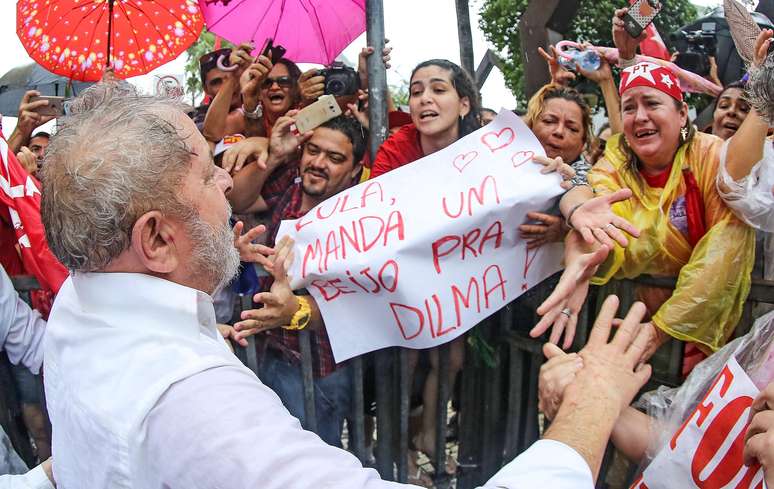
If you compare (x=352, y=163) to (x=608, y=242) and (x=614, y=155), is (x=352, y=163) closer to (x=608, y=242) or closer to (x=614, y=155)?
(x=614, y=155)

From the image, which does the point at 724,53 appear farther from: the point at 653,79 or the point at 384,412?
the point at 384,412

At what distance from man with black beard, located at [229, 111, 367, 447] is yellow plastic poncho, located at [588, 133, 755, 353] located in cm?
114

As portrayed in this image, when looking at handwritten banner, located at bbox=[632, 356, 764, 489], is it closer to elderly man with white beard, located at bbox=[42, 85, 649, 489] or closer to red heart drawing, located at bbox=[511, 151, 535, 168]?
elderly man with white beard, located at bbox=[42, 85, 649, 489]

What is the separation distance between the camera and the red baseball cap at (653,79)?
2730 mm

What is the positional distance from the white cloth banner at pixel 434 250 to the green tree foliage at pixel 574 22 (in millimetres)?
8393

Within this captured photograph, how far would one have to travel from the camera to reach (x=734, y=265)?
7.56 feet

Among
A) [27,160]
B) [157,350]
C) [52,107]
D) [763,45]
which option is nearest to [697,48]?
[763,45]

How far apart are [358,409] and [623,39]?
7.34 ft

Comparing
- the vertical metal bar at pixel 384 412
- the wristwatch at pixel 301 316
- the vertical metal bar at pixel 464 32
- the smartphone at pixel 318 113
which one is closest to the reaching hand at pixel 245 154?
the smartphone at pixel 318 113

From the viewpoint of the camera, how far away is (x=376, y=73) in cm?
292

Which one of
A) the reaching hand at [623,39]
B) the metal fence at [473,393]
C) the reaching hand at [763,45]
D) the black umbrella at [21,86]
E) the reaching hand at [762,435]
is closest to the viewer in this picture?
the reaching hand at [762,435]

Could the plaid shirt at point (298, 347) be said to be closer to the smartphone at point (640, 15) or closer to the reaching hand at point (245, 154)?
the reaching hand at point (245, 154)

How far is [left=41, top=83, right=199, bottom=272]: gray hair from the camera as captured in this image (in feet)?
3.87

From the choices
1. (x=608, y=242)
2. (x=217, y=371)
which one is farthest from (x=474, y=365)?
(x=217, y=371)
